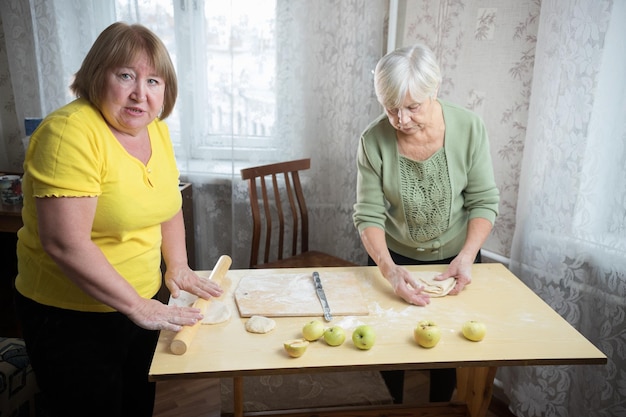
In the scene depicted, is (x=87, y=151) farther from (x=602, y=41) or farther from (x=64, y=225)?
(x=602, y=41)

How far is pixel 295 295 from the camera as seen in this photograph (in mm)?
1518

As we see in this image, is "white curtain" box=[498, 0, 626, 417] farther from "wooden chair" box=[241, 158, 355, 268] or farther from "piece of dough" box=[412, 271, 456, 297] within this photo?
"wooden chair" box=[241, 158, 355, 268]

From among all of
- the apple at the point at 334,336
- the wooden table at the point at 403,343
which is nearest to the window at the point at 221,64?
the wooden table at the point at 403,343

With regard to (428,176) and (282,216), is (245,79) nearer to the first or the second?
(282,216)

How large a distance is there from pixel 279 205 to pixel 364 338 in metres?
1.54

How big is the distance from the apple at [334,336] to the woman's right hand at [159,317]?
321 mm

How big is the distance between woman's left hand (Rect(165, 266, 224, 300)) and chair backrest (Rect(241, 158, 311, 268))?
3.38 feet

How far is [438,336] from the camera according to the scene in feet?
4.15

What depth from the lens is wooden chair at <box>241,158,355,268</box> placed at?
257 cm

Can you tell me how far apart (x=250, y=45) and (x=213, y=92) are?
0.31 metres

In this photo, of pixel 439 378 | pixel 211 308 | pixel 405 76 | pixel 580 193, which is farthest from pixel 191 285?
pixel 580 193

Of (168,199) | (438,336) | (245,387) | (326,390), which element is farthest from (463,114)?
(245,387)

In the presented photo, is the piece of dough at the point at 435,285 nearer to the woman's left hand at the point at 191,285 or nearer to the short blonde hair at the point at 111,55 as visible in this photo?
the woman's left hand at the point at 191,285

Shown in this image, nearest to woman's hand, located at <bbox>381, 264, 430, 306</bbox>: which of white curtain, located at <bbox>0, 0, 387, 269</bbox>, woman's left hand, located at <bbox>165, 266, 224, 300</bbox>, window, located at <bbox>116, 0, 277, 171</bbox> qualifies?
woman's left hand, located at <bbox>165, 266, 224, 300</bbox>
